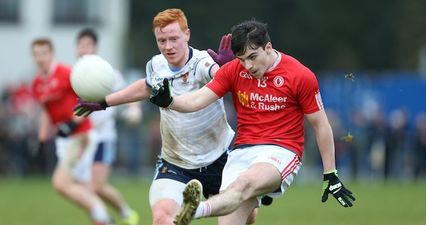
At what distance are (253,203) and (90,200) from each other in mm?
4284

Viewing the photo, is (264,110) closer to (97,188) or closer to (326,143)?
(326,143)

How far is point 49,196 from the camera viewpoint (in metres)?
21.2

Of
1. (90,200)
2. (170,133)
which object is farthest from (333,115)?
(170,133)

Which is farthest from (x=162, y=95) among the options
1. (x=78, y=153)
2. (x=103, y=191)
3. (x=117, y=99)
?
(x=103, y=191)

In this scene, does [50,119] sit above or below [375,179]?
above

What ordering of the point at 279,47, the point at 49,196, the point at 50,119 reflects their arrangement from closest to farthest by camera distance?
1. the point at 50,119
2. the point at 49,196
3. the point at 279,47

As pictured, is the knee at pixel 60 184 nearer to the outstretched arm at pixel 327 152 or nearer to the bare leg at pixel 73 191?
the bare leg at pixel 73 191

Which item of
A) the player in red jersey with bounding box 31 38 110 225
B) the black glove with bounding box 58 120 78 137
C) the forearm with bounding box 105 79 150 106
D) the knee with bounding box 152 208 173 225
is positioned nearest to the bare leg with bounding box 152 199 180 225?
the knee with bounding box 152 208 173 225

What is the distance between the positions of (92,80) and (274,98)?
1547mm

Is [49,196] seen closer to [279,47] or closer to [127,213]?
[127,213]

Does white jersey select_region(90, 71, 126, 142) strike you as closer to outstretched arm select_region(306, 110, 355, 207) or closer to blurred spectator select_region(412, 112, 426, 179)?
outstretched arm select_region(306, 110, 355, 207)

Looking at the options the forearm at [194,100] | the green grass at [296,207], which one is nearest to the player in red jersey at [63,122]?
the green grass at [296,207]

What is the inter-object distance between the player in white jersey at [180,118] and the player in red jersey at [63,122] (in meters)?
3.74

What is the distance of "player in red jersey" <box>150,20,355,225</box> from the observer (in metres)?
8.98
